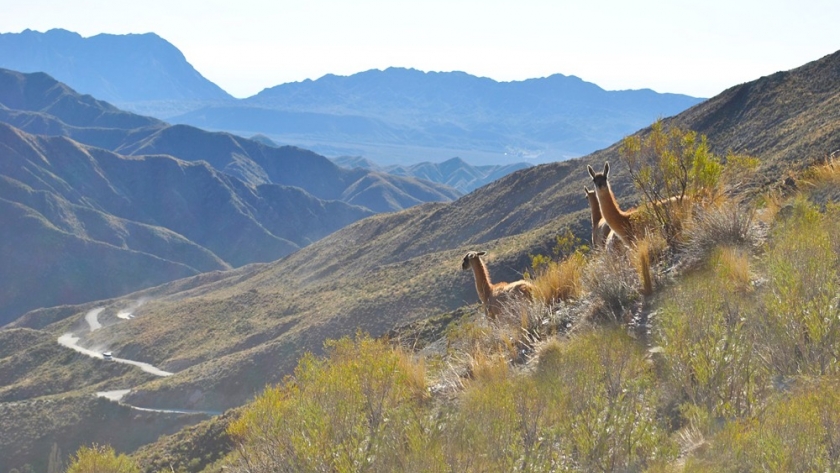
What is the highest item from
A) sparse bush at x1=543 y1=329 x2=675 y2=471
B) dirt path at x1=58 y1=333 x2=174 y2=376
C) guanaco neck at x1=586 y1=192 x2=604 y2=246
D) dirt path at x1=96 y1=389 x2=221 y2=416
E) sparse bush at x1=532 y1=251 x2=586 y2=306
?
guanaco neck at x1=586 y1=192 x2=604 y2=246

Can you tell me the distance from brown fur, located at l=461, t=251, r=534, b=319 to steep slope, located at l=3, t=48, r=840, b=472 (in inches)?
875

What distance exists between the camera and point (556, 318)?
9.23 m

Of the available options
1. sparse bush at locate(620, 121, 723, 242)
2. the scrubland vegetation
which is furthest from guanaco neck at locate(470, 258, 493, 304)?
sparse bush at locate(620, 121, 723, 242)

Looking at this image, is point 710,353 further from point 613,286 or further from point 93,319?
point 93,319

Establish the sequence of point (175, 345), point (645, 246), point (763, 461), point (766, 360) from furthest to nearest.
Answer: point (175, 345) → point (645, 246) → point (766, 360) → point (763, 461)

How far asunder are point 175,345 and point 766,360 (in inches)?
2914

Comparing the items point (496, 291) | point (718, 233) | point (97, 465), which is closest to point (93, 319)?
point (97, 465)

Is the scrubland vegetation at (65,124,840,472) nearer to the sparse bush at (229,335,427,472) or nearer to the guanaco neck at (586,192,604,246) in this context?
the sparse bush at (229,335,427,472)

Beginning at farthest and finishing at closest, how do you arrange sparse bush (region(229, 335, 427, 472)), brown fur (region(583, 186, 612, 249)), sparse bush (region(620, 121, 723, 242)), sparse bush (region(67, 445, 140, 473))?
sparse bush (region(67, 445, 140, 473)), brown fur (region(583, 186, 612, 249)), sparse bush (region(620, 121, 723, 242)), sparse bush (region(229, 335, 427, 472))

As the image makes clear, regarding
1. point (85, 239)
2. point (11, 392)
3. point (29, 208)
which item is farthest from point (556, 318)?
point (29, 208)

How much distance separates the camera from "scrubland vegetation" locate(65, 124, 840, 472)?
5320 millimetres

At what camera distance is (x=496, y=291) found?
1208 centimetres

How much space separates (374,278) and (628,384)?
64660 mm

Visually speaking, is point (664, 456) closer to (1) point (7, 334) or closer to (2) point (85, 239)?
(1) point (7, 334)
